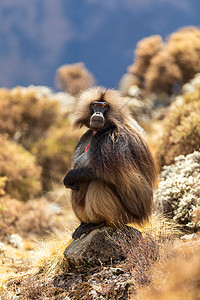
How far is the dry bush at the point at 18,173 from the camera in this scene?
9508 millimetres

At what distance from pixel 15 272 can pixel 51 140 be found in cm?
841

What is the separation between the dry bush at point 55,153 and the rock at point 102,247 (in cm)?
732

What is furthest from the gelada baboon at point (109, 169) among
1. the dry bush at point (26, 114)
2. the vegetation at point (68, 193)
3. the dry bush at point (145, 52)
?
the dry bush at point (145, 52)

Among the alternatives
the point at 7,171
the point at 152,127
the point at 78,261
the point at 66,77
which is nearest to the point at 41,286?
the point at 78,261

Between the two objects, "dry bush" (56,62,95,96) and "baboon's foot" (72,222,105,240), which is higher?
"dry bush" (56,62,95,96)

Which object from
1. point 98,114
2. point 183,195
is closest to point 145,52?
point 183,195

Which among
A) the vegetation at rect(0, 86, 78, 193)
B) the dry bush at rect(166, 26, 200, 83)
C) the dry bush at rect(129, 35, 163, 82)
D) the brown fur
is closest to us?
the brown fur

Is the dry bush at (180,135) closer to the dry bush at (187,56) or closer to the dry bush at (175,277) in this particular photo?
the dry bush at (175,277)

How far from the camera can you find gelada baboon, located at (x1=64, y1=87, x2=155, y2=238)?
361cm

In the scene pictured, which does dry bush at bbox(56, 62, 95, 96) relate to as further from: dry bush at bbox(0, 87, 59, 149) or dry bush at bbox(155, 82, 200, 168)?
dry bush at bbox(155, 82, 200, 168)

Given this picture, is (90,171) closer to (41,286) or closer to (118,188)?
(118,188)

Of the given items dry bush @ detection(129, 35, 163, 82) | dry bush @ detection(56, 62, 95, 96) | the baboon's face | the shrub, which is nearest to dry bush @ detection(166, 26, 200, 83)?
dry bush @ detection(129, 35, 163, 82)

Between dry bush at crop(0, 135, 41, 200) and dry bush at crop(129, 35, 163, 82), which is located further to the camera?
dry bush at crop(129, 35, 163, 82)

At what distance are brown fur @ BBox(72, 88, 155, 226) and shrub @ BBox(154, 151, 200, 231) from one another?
47.3 inches
